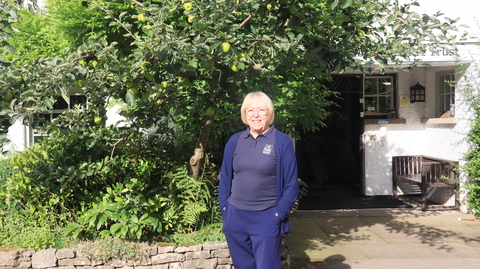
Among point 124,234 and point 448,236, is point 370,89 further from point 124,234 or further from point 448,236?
point 124,234

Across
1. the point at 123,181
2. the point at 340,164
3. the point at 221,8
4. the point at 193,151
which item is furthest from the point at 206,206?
the point at 340,164

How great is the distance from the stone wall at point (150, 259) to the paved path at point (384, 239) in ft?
3.05

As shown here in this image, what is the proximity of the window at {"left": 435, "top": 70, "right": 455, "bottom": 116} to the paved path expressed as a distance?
6.58 ft

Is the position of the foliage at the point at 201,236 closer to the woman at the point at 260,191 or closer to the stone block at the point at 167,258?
the stone block at the point at 167,258

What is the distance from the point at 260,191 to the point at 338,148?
309 inches

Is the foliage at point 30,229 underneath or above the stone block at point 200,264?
above

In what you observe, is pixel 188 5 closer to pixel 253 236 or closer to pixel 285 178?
pixel 285 178

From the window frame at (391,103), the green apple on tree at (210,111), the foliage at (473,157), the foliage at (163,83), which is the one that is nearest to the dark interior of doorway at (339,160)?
the window frame at (391,103)

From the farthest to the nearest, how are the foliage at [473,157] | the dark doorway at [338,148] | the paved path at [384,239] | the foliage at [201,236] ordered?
the dark doorway at [338,148] < the foliage at [473,157] < the paved path at [384,239] < the foliage at [201,236]

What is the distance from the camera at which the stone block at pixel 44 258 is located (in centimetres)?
441

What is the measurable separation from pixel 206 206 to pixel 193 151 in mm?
719

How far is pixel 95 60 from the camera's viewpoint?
3719 mm

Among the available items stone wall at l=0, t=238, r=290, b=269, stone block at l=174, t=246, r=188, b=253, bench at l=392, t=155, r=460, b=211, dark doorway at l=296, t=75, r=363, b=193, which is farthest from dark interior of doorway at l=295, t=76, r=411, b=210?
stone block at l=174, t=246, r=188, b=253

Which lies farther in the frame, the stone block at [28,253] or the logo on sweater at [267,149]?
the stone block at [28,253]
